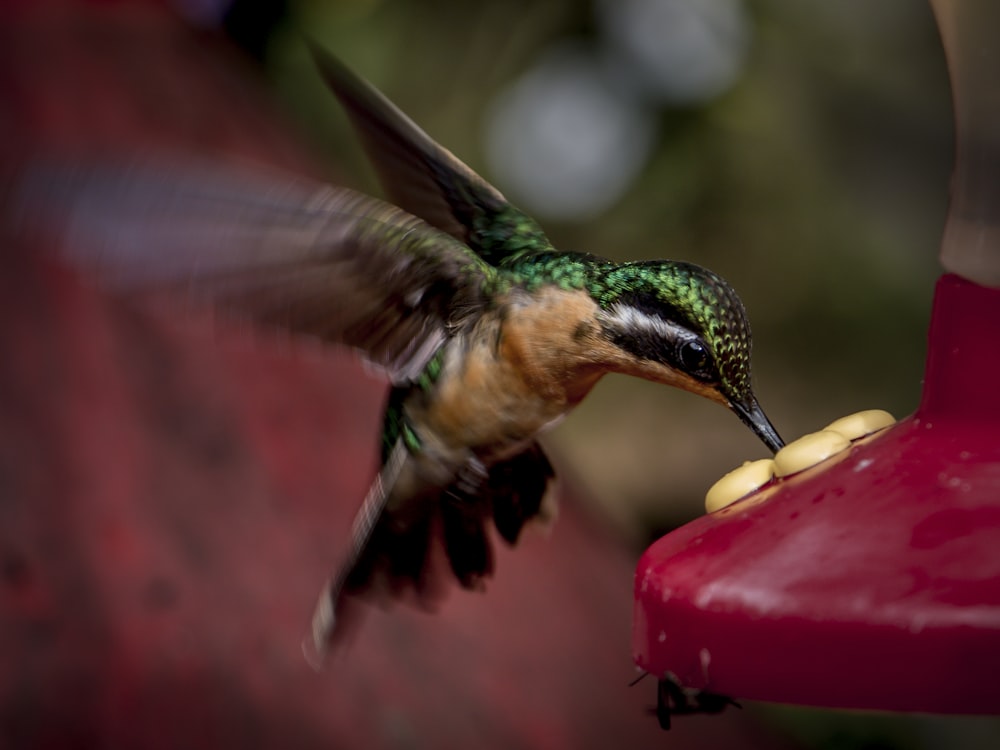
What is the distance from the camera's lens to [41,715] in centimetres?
221

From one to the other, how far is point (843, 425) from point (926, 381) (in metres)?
0.14

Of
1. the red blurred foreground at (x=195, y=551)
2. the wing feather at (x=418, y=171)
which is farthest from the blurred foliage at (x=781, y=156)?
the wing feather at (x=418, y=171)

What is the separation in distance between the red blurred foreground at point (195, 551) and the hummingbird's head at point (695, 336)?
931mm

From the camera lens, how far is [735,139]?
12.4 feet

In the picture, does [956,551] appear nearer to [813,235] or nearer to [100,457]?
[100,457]

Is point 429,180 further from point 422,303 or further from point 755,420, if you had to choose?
point 755,420

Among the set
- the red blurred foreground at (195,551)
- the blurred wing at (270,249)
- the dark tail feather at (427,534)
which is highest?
the blurred wing at (270,249)

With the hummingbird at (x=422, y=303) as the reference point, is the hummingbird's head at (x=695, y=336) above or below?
above

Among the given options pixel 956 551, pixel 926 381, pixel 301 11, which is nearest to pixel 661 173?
pixel 301 11

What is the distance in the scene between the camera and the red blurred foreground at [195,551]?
230cm

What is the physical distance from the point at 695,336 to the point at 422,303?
47cm

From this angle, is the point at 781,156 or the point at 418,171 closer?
the point at 418,171

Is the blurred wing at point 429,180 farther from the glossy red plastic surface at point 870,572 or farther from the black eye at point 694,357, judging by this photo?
the glossy red plastic surface at point 870,572

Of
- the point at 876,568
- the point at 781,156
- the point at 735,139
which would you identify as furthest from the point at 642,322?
the point at 781,156
